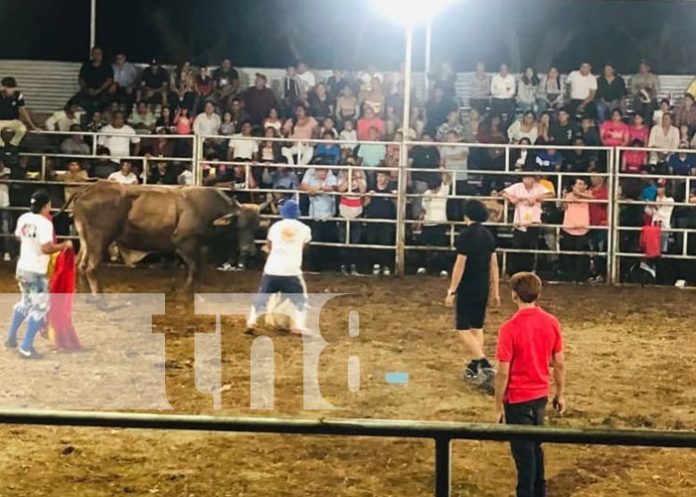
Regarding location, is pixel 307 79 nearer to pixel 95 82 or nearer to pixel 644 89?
pixel 95 82

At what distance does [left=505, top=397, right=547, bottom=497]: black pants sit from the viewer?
513 centimetres

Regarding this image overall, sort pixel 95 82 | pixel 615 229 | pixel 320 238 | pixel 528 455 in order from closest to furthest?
pixel 528 455
pixel 615 229
pixel 320 238
pixel 95 82

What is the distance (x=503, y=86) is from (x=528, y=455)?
1177 cm

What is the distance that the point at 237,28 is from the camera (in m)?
18.6

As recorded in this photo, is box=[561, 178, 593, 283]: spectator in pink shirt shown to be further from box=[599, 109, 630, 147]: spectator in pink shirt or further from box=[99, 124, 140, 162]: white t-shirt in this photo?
box=[99, 124, 140, 162]: white t-shirt

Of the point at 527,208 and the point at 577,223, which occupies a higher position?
the point at 527,208

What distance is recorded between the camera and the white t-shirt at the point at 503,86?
16.2m

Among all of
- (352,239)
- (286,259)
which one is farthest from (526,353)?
(352,239)

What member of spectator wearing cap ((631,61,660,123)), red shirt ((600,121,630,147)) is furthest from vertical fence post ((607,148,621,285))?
spectator wearing cap ((631,61,660,123))

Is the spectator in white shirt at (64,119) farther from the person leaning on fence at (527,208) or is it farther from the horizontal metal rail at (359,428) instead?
the horizontal metal rail at (359,428)

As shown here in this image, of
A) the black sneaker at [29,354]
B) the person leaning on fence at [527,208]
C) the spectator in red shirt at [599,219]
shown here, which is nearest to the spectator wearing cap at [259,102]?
the person leaning on fence at [527,208]

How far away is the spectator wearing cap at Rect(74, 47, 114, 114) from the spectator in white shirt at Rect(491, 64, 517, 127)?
599 centimetres

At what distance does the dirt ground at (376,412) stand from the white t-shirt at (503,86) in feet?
16.3

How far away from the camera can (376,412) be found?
748cm
